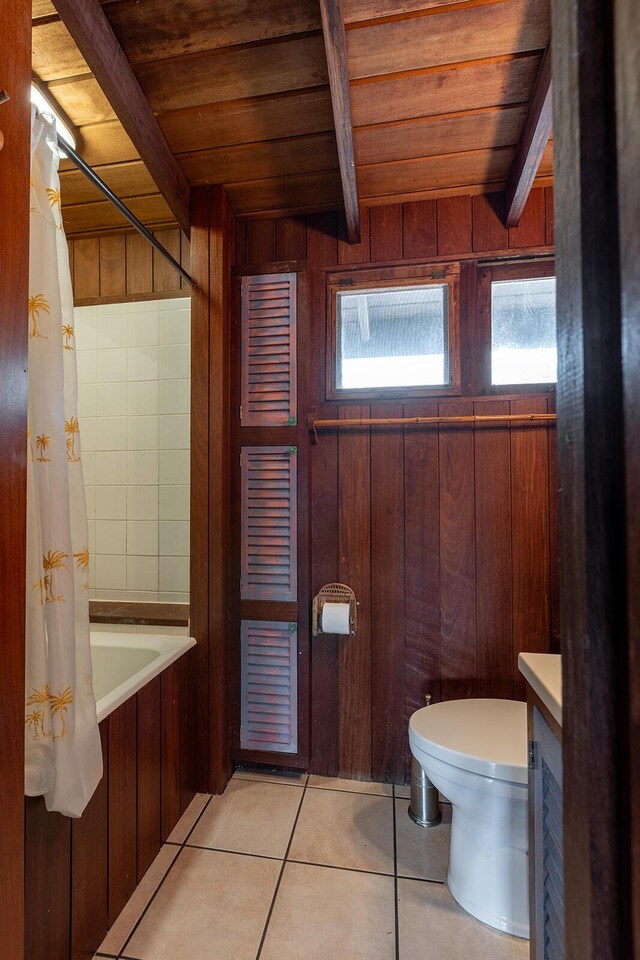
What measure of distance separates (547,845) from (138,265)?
2.48m

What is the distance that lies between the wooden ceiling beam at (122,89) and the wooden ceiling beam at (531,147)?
1.22m

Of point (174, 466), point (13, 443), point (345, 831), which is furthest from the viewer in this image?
point (174, 466)

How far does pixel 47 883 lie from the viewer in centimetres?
106

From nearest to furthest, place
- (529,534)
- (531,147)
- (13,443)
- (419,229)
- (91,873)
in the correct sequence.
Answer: (13,443) → (91,873) → (531,147) → (529,534) → (419,229)

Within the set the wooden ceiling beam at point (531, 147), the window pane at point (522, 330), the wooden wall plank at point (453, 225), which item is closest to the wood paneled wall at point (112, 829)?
the window pane at point (522, 330)

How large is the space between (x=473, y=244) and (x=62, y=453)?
5.69ft

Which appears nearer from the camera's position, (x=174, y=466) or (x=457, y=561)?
(x=457, y=561)

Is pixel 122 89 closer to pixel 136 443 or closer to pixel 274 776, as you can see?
pixel 136 443

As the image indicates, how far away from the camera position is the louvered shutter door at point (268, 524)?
1985 mm

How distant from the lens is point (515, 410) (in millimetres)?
1865

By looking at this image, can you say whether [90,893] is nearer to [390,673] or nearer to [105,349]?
[390,673]

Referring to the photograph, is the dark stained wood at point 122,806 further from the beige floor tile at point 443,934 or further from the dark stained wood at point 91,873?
the beige floor tile at point 443,934

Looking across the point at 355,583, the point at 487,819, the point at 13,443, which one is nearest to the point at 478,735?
the point at 487,819

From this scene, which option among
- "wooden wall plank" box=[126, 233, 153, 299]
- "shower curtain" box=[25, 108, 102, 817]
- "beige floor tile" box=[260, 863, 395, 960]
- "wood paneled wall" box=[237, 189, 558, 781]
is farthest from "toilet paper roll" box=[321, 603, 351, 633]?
"wooden wall plank" box=[126, 233, 153, 299]
